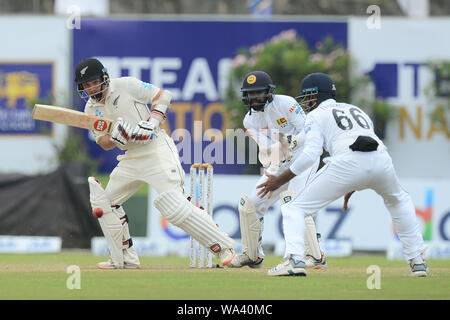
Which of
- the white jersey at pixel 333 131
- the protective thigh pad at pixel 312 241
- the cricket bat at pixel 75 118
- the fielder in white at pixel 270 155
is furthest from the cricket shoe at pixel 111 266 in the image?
the white jersey at pixel 333 131

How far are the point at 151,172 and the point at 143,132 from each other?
43 cm

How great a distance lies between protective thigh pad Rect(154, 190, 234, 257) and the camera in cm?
863

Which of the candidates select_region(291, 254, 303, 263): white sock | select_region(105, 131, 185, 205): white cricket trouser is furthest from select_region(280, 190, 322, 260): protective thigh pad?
select_region(291, 254, 303, 263): white sock

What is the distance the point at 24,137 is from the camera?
1870 centimetres

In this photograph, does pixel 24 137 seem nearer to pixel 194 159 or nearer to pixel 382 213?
pixel 194 159

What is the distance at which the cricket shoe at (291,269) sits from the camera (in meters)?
7.84

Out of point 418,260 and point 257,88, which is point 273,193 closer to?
point 257,88

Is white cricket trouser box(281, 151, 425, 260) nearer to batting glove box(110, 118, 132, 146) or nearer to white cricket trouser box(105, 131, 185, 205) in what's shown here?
white cricket trouser box(105, 131, 185, 205)

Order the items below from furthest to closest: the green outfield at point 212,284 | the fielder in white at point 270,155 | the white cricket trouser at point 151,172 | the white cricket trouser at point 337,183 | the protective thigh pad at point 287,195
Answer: the protective thigh pad at point 287,195
the fielder in white at point 270,155
the white cricket trouser at point 151,172
the white cricket trouser at point 337,183
the green outfield at point 212,284

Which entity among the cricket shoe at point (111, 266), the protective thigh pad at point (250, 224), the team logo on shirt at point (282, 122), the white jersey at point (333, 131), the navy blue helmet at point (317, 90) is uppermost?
the navy blue helmet at point (317, 90)

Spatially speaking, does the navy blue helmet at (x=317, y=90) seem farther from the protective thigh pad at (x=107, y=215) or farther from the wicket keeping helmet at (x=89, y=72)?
the protective thigh pad at (x=107, y=215)

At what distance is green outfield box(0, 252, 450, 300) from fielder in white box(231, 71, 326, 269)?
0.24 metres

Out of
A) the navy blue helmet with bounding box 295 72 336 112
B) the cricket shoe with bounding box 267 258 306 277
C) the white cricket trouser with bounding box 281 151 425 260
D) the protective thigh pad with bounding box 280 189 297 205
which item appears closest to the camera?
the white cricket trouser with bounding box 281 151 425 260

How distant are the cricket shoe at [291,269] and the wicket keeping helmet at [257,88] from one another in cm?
174
